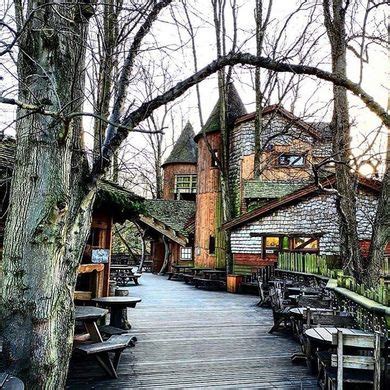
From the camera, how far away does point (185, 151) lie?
3156cm

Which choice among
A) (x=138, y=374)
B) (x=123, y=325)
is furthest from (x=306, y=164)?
(x=138, y=374)

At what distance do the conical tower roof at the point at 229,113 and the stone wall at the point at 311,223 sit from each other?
610 cm

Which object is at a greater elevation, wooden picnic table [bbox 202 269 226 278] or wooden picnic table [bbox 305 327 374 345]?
wooden picnic table [bbox 305 327 374 345]

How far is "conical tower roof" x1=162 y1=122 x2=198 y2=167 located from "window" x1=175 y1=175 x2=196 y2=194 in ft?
3.65

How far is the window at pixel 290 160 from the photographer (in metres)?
20.0

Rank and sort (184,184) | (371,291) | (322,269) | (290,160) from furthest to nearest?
(184,184), (290,160), (322,269), (371,291)

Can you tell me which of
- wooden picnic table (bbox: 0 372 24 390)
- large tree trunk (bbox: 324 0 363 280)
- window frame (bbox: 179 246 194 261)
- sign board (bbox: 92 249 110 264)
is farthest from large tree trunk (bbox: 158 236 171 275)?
wooden picnic table (bbox: 0 372 24 390)

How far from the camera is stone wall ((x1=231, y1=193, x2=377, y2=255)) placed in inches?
634

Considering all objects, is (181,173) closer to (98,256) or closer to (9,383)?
(98,256)

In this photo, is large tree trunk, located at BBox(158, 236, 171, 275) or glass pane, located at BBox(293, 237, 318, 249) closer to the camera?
glass pane, located at BBox(293, 237, 318, 249)

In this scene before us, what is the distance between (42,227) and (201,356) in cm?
426

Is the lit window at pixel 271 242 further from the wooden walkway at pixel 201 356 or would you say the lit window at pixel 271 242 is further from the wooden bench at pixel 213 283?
the wooden walkway at pixel 201 356

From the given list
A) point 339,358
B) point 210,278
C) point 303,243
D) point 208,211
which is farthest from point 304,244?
point 339,358

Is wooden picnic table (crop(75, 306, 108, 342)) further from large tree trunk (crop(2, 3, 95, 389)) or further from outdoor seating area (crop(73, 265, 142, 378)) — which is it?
large tree trunk (crop(2, 3, 95, 389))
